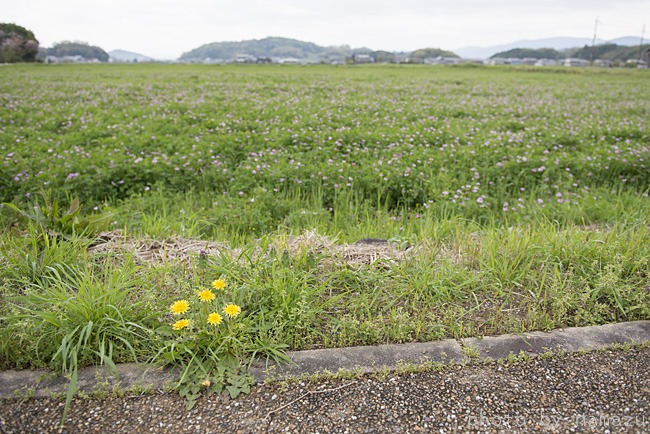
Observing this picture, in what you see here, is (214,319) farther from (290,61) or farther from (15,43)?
(290,61)

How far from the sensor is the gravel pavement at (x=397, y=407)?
1814mm

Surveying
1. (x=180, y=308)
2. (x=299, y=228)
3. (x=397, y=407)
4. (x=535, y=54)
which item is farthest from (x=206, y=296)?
(x=535, y=54)

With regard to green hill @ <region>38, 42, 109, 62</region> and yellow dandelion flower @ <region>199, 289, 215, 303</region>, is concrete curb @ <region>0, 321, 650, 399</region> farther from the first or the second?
green hill @ <region>38, 42, 109, 62</region>

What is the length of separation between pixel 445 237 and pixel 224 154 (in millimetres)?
4130

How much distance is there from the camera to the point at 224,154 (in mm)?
6605

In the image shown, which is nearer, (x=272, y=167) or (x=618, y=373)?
(x=618, y=373)

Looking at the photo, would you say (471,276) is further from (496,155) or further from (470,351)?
(496,155)

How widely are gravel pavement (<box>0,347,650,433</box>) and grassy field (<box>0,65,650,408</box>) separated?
0.72 ft

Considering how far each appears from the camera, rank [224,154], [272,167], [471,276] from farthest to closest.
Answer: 1. [224,154]
2. [272,167]
3. [471,276]

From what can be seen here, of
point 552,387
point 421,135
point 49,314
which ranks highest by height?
point 421,135

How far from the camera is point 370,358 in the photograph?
7.32 ft

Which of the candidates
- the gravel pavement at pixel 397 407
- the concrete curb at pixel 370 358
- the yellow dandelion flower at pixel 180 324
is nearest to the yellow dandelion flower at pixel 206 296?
the yellow dandelion flower at pixel 180 324

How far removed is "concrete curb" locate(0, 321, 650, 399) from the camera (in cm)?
202

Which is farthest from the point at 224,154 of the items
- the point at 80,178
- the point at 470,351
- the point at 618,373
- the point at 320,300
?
the point at 618,373
